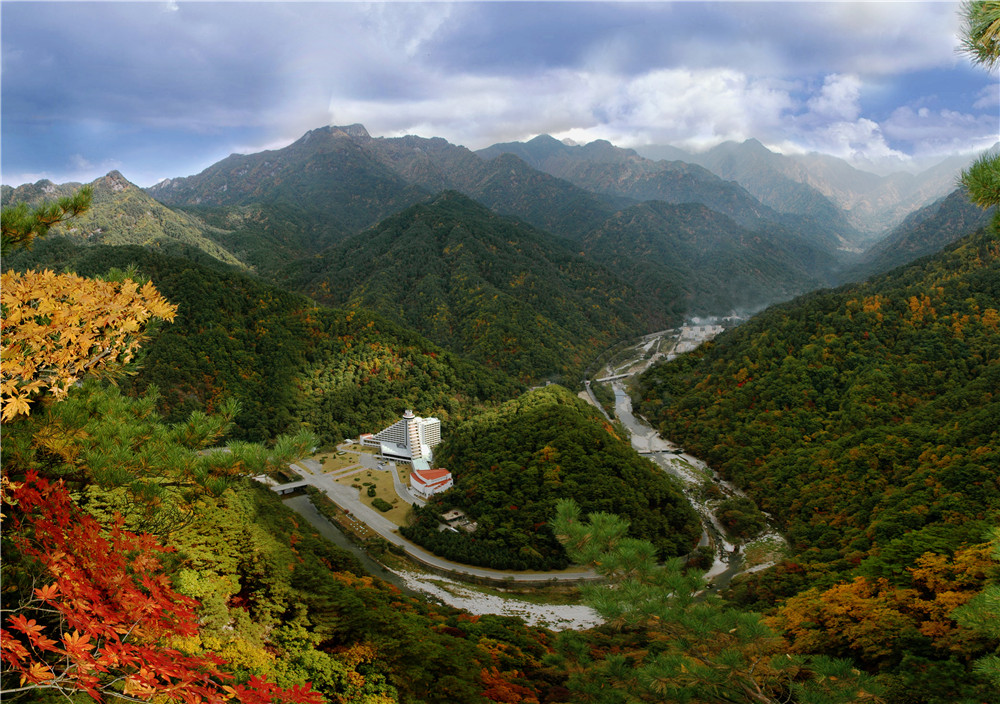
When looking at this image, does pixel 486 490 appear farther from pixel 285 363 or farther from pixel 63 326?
pixel 285 363

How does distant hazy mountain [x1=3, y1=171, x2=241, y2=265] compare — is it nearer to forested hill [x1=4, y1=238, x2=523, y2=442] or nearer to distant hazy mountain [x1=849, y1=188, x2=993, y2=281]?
forested hill [x1=4, y1=238, x2=523, y2=442]

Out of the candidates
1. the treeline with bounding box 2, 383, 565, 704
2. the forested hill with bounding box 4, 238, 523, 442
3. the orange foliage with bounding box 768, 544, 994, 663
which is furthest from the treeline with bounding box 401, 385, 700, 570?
the treeline with bounding box 2, 383, 565, 704

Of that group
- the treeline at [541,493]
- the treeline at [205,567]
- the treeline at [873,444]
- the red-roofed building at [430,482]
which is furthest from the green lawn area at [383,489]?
the treeline at [205,567]

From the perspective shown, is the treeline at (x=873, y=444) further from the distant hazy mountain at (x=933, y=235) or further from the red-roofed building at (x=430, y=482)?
the distant hazy mountain at (x=933, y=235)

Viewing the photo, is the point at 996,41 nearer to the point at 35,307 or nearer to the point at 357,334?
the point at 35,307

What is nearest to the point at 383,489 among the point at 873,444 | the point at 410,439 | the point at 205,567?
the point at 410,439
